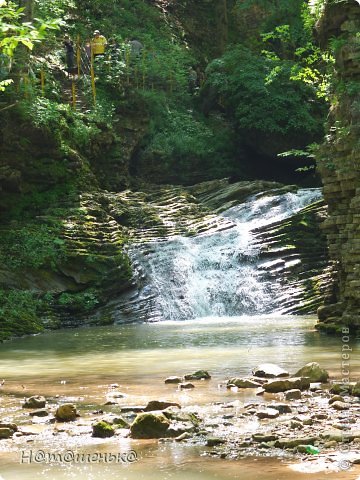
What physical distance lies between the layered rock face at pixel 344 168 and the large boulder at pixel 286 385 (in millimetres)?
6045

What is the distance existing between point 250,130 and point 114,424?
2616cm

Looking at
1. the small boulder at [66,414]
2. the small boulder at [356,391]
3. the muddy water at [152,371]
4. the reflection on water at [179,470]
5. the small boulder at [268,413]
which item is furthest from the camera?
the small boulder at [356,391]

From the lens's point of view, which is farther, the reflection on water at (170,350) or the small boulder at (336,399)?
the reflection on water at (170,350)

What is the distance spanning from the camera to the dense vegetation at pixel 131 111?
20734 millimetres

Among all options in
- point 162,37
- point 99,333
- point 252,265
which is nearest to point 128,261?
point 252,265

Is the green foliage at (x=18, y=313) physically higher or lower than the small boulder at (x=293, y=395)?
higher

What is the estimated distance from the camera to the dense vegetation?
20734 millimetres

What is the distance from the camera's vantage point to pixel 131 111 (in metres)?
30.0

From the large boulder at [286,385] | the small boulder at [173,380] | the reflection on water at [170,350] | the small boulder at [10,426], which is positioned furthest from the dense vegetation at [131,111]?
the small boulder at [10,426]

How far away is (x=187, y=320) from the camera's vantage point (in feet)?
65.1

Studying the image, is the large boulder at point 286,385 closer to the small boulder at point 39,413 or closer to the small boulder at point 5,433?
the small boulder at point 39,413

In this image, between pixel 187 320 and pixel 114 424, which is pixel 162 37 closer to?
pixel 187 320

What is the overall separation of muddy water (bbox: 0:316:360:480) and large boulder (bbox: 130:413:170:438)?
0.41 feet

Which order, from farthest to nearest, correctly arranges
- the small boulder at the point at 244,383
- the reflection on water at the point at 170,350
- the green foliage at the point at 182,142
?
the green foliage at the point at 182,142 → the reflection on water at the point at 170,350 → the small boulder at the point at 244,383
